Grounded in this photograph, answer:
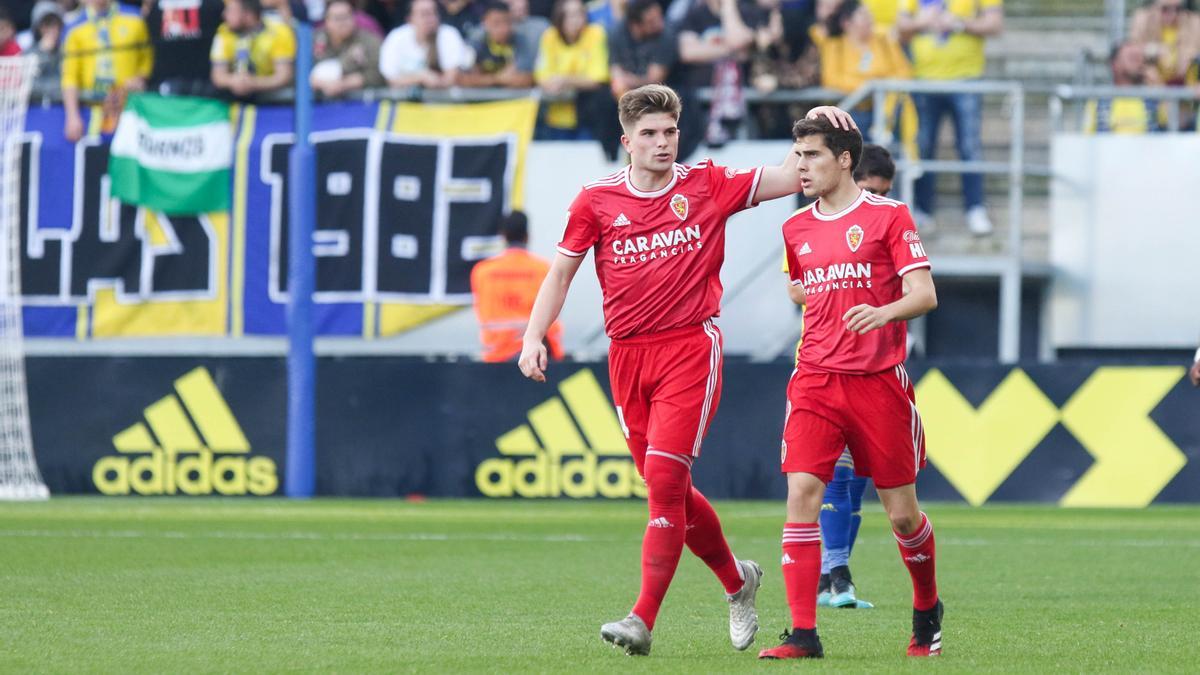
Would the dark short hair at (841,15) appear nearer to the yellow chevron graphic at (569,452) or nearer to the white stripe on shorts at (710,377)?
the yellow chevron graphic at (569,452)

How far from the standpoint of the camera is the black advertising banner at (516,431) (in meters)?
14.9

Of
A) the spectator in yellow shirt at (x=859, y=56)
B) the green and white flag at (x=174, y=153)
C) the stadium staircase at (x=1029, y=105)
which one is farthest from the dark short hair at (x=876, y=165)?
the green and white flag at (x=174, y=153)

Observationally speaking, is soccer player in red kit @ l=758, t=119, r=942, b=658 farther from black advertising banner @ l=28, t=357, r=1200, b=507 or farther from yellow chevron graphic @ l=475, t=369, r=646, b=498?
yellow chevron graphic @ l=475, t=369, r=646, b=498

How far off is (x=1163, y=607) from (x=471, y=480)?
8106 mm

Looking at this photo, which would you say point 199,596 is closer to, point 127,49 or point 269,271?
point 269,271

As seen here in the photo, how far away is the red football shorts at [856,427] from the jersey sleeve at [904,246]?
380mm

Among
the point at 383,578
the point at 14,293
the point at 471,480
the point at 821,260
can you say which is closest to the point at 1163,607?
the point at 821,260

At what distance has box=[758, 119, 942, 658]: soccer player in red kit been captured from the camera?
6512 mm

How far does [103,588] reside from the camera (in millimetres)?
8734

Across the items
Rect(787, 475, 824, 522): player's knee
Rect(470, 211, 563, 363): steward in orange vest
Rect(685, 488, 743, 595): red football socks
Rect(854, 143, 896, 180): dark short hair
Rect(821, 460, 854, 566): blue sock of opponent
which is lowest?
Rect(470, 211, 563, 363): steward in orange vest

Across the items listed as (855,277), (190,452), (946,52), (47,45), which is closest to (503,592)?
(855,277)

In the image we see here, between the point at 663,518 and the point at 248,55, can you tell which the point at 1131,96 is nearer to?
the point at 248,55

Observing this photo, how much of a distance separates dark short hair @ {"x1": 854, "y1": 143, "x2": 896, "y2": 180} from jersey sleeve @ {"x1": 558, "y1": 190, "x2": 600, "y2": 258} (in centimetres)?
198

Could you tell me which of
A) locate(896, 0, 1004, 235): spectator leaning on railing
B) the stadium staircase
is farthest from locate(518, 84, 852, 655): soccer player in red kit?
the stadium staircase
